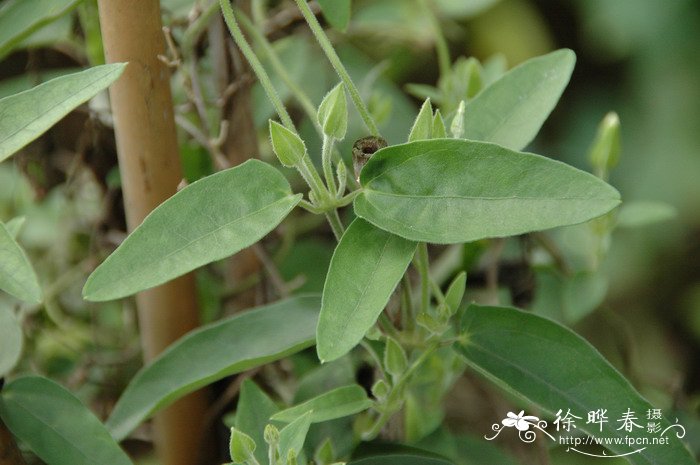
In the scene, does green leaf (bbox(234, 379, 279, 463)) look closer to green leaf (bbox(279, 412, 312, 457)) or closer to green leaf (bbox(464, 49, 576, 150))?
green leaf (bbox(279, 412, 312, 457))

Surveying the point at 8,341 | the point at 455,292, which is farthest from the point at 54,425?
the point at 455,292

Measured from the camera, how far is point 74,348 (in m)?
0.94

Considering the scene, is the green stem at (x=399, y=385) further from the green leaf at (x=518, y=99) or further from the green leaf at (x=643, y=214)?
the green leaf at (x=643, y=214)

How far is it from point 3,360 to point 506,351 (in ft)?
1.18

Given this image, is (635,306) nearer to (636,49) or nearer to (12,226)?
(636,49)

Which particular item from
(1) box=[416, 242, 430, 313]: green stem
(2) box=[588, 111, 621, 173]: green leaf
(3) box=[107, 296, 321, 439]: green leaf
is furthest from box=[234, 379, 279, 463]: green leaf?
(2) box=[588, 111, 621, 173]: green leaf

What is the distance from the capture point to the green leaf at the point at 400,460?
59 cm

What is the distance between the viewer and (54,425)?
1.77 ft

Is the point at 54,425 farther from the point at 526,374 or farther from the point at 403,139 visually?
the point at 403,139

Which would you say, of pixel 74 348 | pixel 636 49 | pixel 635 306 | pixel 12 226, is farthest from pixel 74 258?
pixel 636 49

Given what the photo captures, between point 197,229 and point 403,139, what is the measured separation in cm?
55

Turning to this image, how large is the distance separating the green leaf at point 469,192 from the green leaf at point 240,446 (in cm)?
15

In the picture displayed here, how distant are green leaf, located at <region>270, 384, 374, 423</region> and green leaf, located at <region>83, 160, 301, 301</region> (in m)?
0.14

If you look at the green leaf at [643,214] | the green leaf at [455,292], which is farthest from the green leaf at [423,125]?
the green leaf at [643,214]
